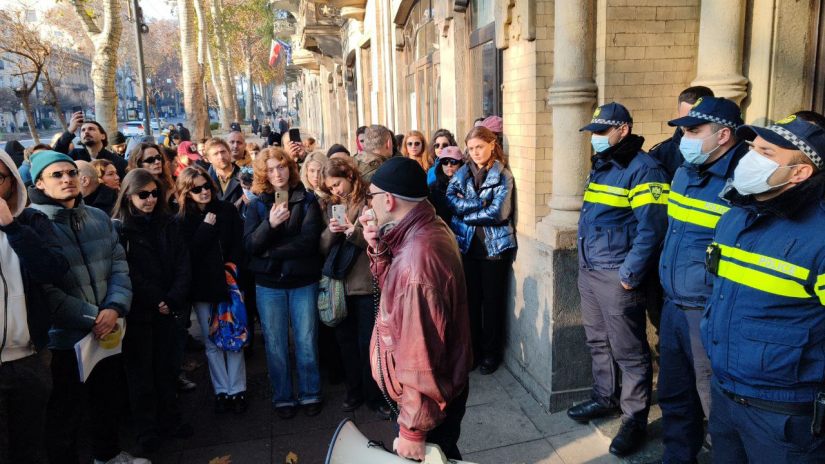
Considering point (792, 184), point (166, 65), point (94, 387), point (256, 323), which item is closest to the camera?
point (792, 184)

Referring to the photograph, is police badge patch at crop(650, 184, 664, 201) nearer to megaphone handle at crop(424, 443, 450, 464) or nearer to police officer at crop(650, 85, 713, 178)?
police officer at crop(650, 85, 713, 178)

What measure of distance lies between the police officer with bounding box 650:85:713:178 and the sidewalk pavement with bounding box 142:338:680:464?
187 centimetres

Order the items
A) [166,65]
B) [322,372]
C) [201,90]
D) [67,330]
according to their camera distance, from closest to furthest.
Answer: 1. [67,330]
2. [322,372]
3. [201,90]
4. [166,65]

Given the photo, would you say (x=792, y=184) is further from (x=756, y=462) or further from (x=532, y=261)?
(x=532, y=261)

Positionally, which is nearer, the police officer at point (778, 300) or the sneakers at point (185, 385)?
the police officer at point (778, 300)

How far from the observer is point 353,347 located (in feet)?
15.2

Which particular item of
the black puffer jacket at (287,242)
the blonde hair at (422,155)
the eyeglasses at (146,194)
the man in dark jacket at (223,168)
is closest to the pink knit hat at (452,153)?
the blonde hair at (422,155)

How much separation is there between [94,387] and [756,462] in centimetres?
364

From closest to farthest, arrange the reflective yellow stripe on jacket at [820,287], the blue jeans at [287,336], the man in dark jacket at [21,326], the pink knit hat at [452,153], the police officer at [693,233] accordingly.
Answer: the reflective yellow stripe on jacket at [820,287] → the man in dark jacket at [21,326] → the police officer at [693,233] → the blue jeans at [287,336] → the pink knit hat at [452,153]

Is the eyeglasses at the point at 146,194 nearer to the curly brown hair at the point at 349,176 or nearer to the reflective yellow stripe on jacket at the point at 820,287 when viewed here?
the curly brown hair at the point at 349,176

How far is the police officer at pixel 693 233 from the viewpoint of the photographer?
9.86 ft

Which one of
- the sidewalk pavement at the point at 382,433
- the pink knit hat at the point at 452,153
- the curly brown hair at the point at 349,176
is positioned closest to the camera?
the sidewalk pavement at the point at 382,433

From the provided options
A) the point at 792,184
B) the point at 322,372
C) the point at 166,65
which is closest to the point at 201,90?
the point at 322,372

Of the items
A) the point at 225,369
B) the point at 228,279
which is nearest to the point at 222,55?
the point at 228,279
